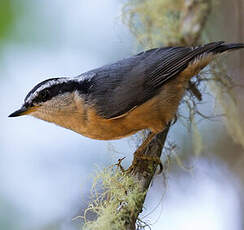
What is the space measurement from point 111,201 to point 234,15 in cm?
242

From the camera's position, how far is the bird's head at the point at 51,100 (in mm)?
2807

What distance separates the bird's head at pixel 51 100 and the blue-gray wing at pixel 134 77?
143 mm

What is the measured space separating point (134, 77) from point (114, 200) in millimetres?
1130

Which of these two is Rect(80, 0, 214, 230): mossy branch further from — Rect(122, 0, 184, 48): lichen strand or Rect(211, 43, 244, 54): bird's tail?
Rect(211, 43, 244, 54): bird's tail

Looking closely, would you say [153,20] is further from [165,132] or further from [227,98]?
[165,132]

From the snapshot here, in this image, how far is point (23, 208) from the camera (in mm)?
3951

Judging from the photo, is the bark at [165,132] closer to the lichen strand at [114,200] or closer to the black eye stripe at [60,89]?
the lichen strand at [114,200]

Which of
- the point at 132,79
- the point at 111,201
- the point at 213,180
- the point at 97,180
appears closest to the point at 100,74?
the point at 132,79

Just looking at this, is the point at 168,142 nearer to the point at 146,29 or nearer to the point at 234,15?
Result: the point at 146,29

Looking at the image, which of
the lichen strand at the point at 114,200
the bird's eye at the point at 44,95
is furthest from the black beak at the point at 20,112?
the lichen strand at the point at 114,200

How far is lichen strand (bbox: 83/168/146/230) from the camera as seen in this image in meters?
1.99

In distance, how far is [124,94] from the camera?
296 centimetres

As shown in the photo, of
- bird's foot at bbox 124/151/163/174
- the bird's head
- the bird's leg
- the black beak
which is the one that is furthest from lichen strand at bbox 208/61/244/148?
the black beak

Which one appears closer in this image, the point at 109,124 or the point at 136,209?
the point at 136,209
